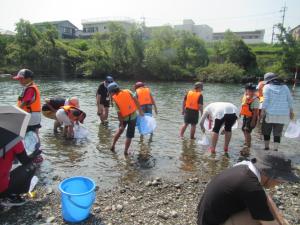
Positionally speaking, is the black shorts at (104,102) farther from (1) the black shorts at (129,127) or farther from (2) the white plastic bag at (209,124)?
(2) the white plastic bag at (209,124)

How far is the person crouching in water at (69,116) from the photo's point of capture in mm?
9109

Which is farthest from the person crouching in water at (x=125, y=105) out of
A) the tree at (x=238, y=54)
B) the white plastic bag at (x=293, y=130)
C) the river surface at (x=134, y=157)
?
the tree at (x=238, y=54)

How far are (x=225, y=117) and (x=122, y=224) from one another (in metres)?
4.17

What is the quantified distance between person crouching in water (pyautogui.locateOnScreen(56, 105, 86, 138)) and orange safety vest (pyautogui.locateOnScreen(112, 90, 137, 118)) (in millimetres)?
1994

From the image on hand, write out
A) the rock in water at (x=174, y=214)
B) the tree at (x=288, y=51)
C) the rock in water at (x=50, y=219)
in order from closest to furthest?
the rock in water at (x=50, y=219) → the rock in water at (x=174, y=214) → the tree at (x=288, y=51)

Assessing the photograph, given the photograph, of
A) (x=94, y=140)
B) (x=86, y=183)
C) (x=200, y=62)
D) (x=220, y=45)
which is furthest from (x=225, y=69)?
(x=86, y=183)

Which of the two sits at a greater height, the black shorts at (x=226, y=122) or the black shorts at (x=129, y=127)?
the black shorts at (x=226, y=122)

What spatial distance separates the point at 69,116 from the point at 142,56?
41.3 m

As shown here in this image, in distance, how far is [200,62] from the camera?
170 feet

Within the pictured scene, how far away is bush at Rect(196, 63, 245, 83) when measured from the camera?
43.3 meters

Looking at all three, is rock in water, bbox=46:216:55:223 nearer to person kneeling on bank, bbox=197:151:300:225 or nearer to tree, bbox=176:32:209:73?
person kneeling on bank, bbox=197:151:300:225

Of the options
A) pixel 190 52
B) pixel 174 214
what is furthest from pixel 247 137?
pixel 190 52

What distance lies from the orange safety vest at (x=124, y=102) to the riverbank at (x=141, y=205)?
1948mm

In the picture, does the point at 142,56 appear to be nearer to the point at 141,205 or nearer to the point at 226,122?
the point at 226,122
